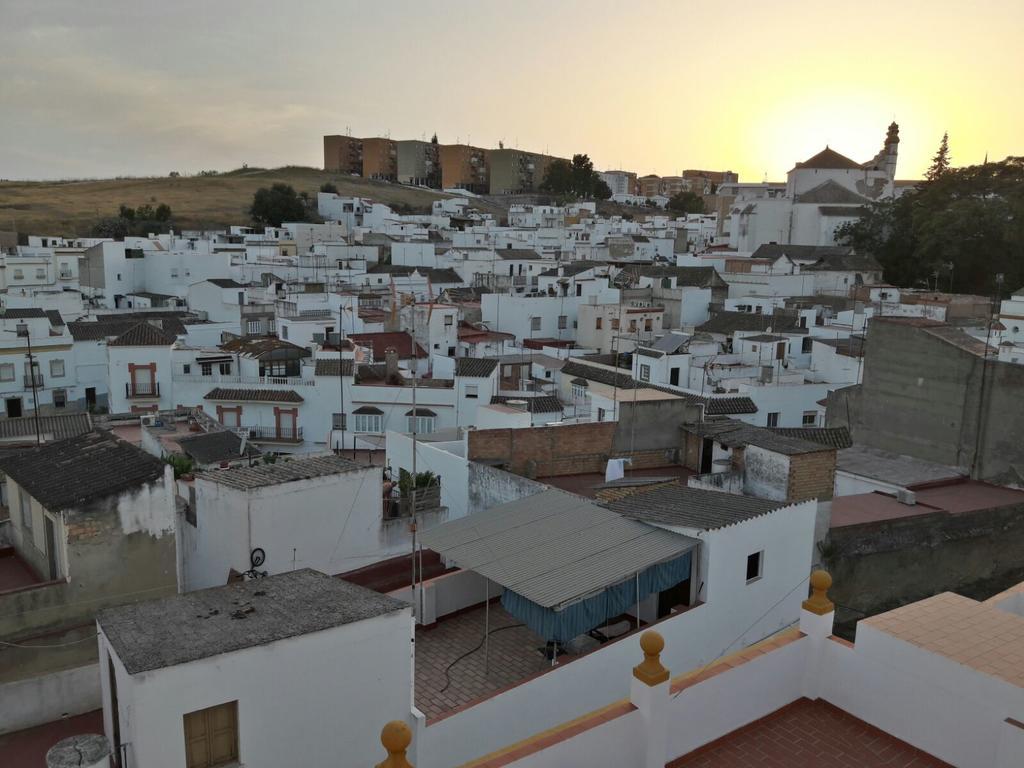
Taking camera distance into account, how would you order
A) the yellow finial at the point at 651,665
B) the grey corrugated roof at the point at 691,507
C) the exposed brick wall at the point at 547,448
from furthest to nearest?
the exposed brick wall at the point at 547,448 → the grey corrugated roof at the point at 691,507 → the yellow finial at the point at 651,665

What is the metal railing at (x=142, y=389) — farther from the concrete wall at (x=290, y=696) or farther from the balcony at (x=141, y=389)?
the concrete wall at (x=290, y=696)

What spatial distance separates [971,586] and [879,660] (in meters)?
12.8

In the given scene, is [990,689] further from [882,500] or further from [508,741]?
[882,500]

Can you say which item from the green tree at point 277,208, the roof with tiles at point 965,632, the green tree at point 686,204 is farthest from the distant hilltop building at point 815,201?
the roof with tiles at point 965,632

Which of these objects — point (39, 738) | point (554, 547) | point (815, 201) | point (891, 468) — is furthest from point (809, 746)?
point (815, 201)

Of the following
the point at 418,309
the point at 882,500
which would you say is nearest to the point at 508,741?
the point at 882,500

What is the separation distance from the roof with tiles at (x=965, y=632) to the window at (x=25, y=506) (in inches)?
363

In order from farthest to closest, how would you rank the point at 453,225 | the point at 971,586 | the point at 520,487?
1. the point at 453,225
2. the point at 971,586
3. the point at 520,487

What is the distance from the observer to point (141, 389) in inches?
1182

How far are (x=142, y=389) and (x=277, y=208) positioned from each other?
5519 centimetres

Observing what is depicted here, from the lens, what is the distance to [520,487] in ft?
46.4

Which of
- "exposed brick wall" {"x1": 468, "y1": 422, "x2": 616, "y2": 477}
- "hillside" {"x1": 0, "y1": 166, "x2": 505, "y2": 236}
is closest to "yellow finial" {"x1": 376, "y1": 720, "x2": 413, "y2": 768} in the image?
"exposed brick wall" {"x1": 468, "y1": 422, "x2": 616, "y2": 477}

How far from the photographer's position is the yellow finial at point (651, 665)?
616 centimetres

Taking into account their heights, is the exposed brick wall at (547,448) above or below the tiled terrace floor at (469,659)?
above
